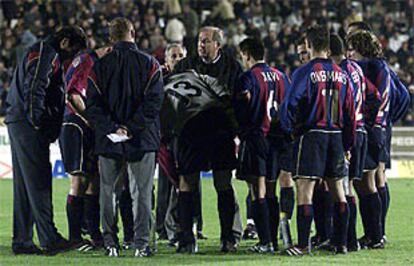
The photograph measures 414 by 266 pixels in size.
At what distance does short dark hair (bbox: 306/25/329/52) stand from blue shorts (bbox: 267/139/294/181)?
3.66ft

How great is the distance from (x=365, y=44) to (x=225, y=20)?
17378mm

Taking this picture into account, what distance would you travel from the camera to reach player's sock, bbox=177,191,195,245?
1140cm

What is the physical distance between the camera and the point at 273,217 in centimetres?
1176

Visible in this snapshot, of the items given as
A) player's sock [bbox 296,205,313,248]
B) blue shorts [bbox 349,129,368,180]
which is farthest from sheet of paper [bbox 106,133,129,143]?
blue shorts [bbox 349,129,368,180]

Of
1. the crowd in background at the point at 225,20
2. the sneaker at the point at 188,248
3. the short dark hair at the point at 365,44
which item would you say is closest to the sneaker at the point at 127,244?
the sneaker at the point at 188,248

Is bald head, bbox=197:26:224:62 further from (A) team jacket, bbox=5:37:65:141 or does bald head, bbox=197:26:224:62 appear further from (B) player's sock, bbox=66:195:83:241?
(B) player's sock, bbox=66:195:83:241

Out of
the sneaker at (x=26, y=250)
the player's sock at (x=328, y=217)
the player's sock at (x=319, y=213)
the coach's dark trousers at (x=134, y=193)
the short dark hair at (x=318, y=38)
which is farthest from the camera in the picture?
the player's sock at (x=319, y=213)

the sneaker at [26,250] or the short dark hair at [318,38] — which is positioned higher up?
the short dark hair at [318,38]

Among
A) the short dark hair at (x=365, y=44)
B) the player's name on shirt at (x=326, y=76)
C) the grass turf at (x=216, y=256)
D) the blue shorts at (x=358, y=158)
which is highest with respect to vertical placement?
the short dark hair at (x=365, y=44)

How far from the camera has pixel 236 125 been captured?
1154 centimetres

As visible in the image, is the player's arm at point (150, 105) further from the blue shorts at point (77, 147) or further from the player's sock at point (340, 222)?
the player's sock at point (340, 222)

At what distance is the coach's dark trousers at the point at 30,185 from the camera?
1116cm

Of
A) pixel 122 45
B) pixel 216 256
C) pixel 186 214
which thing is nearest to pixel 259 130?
pixel 186 214

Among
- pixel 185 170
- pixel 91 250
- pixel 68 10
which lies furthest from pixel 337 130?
pixel 68 10
